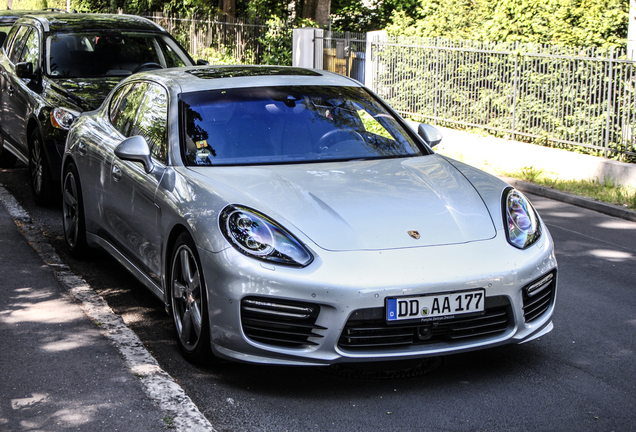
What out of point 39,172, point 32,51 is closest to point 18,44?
point 32,51

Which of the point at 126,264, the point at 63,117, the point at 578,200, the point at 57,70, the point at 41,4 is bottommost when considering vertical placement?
the point at 578,200

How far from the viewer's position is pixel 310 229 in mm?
4148

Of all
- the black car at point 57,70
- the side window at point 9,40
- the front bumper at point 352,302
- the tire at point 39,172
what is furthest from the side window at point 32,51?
the front bumper at point 352,302

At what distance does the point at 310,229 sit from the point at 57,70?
6323 millimetres

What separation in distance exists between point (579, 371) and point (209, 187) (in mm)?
2230

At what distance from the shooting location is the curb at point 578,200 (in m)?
9.10

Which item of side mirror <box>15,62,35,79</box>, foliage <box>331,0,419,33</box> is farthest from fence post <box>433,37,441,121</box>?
foliage <box>331,0,419,33</box>

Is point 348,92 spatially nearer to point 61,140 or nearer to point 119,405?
point 119,405

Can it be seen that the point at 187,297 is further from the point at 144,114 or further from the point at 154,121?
the point at 144,114

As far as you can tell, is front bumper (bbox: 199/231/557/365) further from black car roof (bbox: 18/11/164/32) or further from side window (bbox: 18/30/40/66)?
black car roof (bbox: 18/11/164/32)

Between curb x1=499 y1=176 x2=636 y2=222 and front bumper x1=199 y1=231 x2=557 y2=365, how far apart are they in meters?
5.38

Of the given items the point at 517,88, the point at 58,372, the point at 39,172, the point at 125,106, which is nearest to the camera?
the point at 58,372

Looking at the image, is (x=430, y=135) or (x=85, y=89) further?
(x=85, y=89)

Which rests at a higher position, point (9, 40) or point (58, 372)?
point (9, 40)
